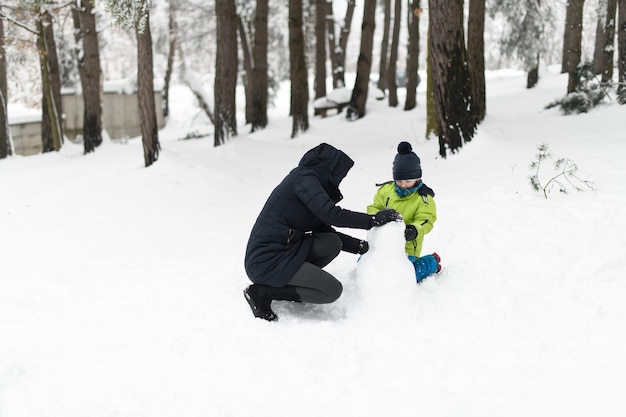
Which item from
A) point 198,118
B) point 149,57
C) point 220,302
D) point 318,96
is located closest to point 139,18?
point 149,57

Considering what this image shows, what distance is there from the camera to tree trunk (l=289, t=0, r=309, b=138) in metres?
13.3

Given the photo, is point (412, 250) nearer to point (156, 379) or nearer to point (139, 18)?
point (156, 379)

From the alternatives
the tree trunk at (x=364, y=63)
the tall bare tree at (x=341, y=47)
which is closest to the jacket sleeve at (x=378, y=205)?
the tree trunk at (x=364, y=63)

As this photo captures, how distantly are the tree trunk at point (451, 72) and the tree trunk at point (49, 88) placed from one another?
10.4 m

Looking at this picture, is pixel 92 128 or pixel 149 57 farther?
pixel 92 128

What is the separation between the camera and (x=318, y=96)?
62.7 feet

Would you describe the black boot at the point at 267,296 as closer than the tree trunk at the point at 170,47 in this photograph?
Yes

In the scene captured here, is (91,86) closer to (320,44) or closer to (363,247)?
(320,44)

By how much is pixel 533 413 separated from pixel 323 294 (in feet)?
5.28

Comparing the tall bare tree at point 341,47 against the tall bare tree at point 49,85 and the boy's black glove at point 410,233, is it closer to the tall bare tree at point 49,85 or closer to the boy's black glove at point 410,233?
the tall bare tree at point 49,85

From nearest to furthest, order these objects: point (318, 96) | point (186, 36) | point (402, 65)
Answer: point (318, 96) → point (186, 36) → point (402, 65)

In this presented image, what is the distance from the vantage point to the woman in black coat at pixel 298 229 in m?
3.96

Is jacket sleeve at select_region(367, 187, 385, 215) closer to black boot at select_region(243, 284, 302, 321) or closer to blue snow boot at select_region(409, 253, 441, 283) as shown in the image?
blue snow boot at select_region(409, 253, 441, 283)

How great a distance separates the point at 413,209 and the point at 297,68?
32.8 ft
